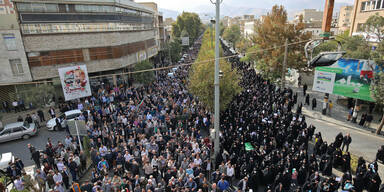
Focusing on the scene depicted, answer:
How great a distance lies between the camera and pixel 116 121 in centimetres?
1530

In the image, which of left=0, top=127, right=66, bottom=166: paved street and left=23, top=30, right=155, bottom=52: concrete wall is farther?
left=23, top=30, right=155, bottom=52: concrete wall

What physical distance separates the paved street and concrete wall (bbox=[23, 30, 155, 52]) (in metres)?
8.76

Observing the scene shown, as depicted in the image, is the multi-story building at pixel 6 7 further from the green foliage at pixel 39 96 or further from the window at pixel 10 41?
the green foliage at pixel 39 96

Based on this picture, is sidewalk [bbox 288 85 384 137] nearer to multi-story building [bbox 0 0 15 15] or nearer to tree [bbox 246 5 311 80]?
tree [bbox 246 5 311 80]

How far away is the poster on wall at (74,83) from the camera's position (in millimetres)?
14430

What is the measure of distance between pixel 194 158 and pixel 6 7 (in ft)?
66.6

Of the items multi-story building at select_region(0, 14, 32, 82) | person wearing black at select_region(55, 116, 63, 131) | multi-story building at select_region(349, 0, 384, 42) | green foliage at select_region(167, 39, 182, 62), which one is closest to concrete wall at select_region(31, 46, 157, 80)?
multi-story building at select_region(0, 14, 32, 82)

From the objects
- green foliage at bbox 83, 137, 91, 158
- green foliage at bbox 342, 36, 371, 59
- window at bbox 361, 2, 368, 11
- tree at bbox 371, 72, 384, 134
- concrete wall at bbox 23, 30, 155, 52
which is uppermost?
window at bbox 361, 2, 368, 11

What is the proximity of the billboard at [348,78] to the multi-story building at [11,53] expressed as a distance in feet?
82.2

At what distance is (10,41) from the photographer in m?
19.5

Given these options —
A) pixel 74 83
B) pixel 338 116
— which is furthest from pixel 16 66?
pixel 338 116

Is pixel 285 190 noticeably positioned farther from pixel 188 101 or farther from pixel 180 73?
pixel 180 73

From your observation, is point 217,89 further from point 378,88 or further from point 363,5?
point 363,5

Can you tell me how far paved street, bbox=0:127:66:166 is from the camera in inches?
509
